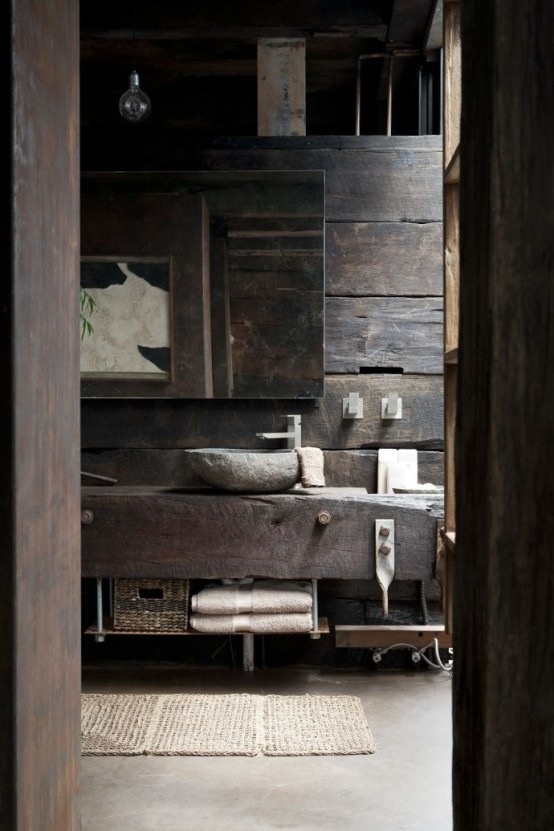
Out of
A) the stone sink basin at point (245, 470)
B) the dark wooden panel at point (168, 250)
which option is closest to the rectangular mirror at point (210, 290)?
the dark wooden panel at point (168, 250)

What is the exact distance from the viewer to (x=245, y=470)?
3.28 metres

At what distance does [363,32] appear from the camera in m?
3.61

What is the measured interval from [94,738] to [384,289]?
6.96ft

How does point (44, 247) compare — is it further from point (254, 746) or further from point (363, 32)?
point (363, 32)

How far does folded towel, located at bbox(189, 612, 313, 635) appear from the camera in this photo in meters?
3.32

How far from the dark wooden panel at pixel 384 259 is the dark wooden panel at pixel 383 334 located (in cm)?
5

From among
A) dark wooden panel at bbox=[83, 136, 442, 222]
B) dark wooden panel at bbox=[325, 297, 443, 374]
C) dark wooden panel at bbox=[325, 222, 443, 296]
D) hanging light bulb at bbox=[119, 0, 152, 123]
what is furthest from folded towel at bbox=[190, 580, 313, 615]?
hanging light bulb at bbox=[119, 0, 152, 123]

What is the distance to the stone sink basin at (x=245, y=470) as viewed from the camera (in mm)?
3281

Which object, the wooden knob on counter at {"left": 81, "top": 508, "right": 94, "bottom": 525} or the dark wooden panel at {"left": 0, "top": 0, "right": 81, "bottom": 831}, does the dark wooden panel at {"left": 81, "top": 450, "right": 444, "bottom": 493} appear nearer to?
the wooden knob on counter at {"left": 81, "top": 508, "right": 94, "bottom": 525}

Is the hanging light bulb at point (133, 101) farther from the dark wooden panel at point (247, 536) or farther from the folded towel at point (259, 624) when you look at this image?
the folded towel at point (259, 624)

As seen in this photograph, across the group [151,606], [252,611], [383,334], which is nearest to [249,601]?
[252,611]

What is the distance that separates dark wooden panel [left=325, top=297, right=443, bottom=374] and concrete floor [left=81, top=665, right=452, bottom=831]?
138 centimetres

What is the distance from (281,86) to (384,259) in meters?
0.85

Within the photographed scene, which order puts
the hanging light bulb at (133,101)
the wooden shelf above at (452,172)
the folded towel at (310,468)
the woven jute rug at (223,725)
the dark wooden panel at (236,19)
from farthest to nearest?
the dark wooden panel at (236,19), the folded towel at (310,468), the hanging light bulb at (133,101), the woven jute rug at (223,725), the wooden shelf above at (452,172)
